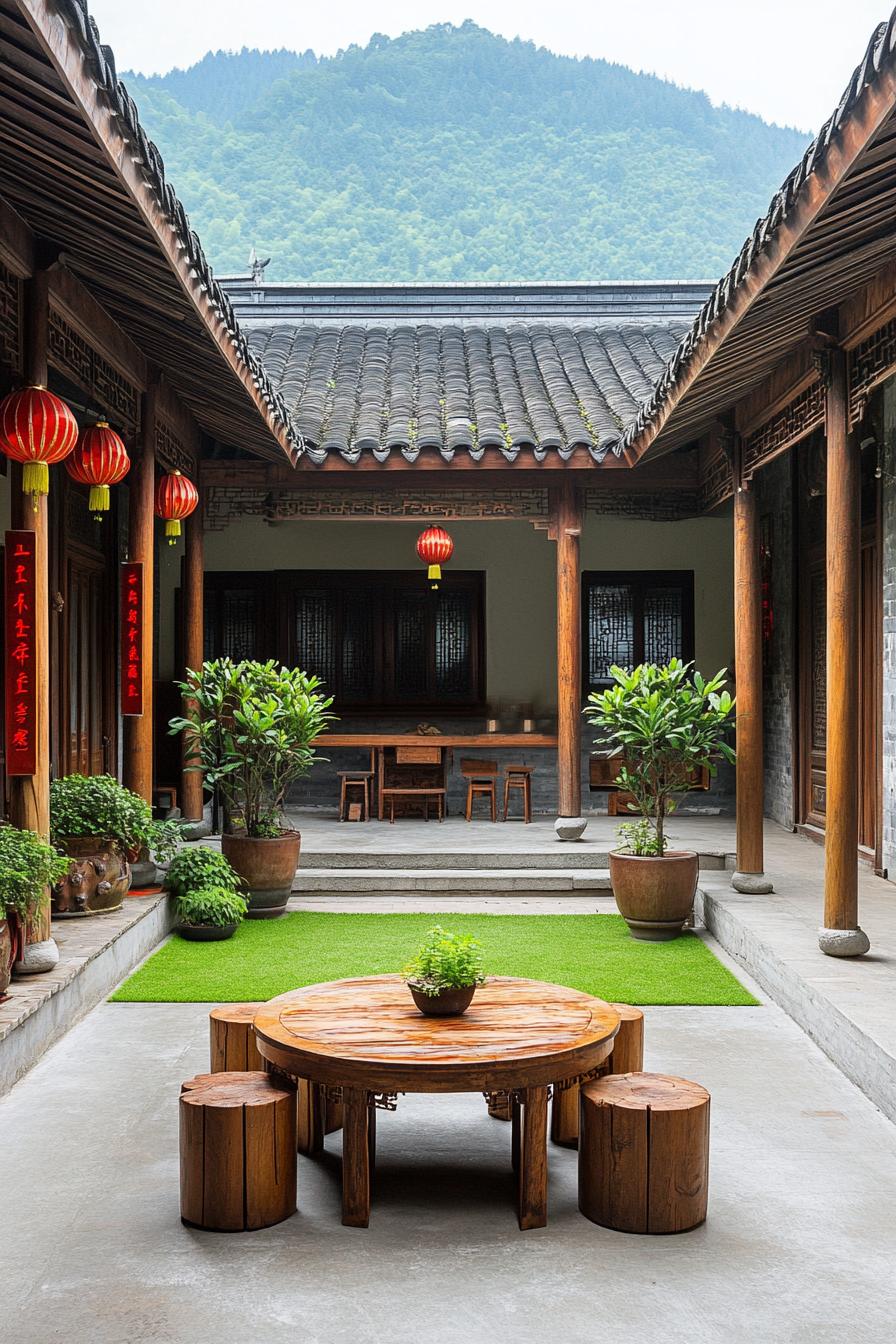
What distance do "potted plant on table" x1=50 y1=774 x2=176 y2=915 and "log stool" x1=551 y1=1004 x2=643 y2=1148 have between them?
306 cm

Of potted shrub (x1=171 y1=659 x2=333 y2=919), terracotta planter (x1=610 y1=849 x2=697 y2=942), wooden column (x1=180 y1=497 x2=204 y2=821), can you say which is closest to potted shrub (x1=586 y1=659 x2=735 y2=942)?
terracotta planter (x1=610 y1=849 x2=697 y2=942)

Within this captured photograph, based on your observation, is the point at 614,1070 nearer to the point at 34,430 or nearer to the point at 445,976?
the point at 445,976

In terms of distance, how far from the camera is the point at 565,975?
20.0ft

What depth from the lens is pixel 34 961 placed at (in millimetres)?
5102

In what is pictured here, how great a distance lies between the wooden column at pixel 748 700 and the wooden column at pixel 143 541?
341cm

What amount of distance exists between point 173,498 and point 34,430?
284 centimetres

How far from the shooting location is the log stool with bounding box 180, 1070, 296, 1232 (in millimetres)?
3299

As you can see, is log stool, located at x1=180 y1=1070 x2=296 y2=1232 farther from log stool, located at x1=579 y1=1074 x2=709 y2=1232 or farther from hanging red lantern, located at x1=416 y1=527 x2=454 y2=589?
hanging red lantern, located at x1=416 y1=527 x2=454 y2=589

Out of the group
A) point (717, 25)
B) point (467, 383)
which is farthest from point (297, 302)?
point (717, 25)

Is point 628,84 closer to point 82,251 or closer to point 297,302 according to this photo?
point 297,302

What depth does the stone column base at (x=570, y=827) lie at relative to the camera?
9.04 m

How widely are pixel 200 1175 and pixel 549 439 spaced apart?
636cm

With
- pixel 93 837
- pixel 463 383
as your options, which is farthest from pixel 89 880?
pixel 463 383

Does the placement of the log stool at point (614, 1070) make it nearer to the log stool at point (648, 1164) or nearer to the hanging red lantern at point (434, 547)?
the log stool at point (648, 1164)
